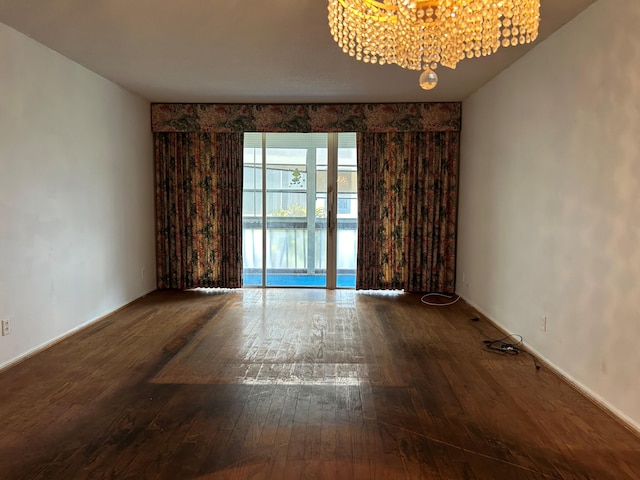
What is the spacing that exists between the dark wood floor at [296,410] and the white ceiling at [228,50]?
2411mm

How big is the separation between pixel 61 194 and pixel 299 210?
2.91 meters

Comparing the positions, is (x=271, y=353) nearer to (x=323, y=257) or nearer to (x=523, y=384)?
(x=523, y=384)

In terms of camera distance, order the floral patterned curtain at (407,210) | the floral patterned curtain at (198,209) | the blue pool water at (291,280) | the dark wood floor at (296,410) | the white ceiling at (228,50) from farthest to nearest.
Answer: the blue pool water at (291,280) → the floral patterned curtain at (198,209) → the floral patterned curtain at (407,210) → the white ceiling at (228,50) → the dark wood floor at (296,410)

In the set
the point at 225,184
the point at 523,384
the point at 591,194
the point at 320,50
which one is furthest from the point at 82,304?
the point at 591,194

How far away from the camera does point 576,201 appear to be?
2.86m

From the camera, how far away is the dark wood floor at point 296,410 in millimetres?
2006

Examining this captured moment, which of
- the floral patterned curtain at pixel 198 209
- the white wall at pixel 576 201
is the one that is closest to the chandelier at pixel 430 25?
the white wall at pixel 576 201

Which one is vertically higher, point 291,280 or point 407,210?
point 407,210

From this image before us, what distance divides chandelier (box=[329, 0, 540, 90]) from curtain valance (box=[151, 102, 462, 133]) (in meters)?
3.14

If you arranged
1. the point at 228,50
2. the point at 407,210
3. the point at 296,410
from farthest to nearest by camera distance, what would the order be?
the point at 407,210
the point at 228,50
the point at 296,410

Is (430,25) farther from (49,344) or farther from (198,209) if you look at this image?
(198,209)

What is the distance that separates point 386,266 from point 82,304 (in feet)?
11.7

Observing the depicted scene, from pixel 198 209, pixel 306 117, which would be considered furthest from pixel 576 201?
pixel 198 209

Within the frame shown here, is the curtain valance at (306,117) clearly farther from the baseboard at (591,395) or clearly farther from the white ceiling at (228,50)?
the baseboard at (591,395)
